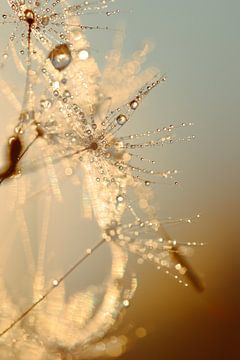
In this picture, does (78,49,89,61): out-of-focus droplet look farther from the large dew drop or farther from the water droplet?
the water droplet

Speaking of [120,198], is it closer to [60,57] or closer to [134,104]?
[134,104]

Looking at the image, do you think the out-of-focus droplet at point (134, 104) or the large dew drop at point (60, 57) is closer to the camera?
the large dew drop at point (60, 57)

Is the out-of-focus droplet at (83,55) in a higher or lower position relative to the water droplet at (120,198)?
higher

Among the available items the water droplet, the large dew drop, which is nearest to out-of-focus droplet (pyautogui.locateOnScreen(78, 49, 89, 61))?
the large dew drop

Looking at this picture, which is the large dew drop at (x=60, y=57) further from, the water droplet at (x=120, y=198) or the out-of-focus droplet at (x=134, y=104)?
the water droplet at (x=120, y=198)

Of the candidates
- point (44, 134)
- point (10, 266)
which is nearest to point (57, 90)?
point (44, 134)

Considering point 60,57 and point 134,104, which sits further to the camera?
point 134,104

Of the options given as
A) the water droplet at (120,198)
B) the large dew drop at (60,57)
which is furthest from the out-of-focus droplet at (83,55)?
the water droplet at (120,198)

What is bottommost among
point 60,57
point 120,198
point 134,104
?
point 120,198

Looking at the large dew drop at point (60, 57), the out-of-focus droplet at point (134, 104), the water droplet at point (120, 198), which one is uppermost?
the large dew drop at point (60, 57)
